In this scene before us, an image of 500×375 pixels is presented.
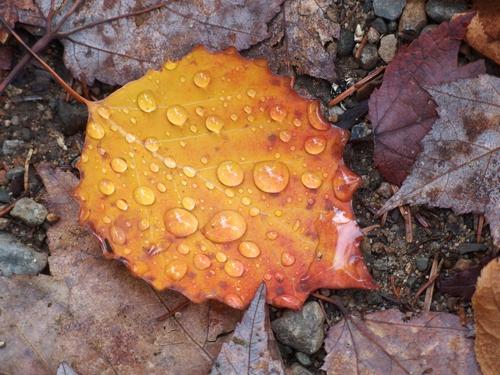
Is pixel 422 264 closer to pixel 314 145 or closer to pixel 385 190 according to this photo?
pixel 385 190

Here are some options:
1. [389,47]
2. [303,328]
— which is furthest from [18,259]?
[389,47]

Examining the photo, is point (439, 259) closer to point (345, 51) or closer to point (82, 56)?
point (345, 51)

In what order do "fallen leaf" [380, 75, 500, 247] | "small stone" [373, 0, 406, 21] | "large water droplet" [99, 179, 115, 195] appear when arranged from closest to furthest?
"large water droplet" [99, 179, 115, 195] → "fallen leaf" [380, 75, 500, 247] → "small stone" [373, 0, 406, 21]

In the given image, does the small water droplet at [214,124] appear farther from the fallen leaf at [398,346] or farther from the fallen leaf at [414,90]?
the fallen leaf at [398,346]

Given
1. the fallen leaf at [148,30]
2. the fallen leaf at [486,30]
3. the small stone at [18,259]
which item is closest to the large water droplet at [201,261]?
the small stone at [18,259]

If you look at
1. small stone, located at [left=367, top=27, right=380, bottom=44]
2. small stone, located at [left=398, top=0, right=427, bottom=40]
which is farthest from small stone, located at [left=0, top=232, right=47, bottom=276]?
small stone, located at [left=398, top=0, right=427, bottom=40]

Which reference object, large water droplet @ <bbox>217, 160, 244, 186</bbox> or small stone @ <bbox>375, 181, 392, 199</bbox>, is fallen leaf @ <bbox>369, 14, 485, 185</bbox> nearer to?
small stone @ <bbox>375, 181, 392, 199</bbox>
